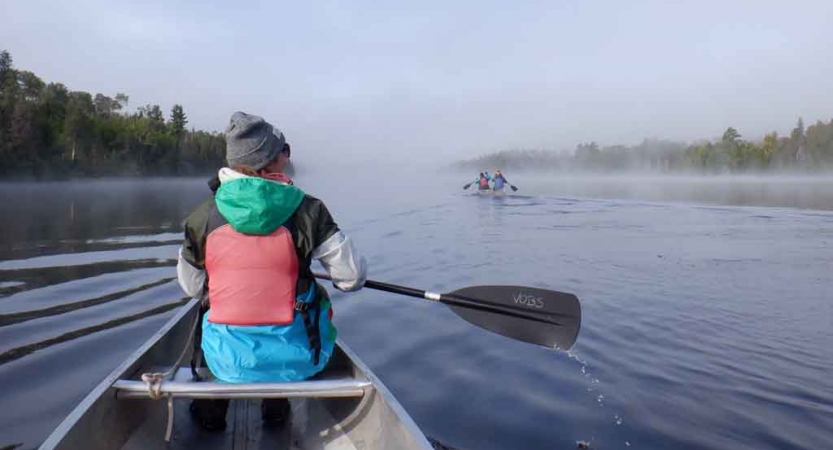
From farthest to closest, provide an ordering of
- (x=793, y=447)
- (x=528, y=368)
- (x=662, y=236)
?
1. (x=662, y=236)
2. (x=528, y=368)
3. (x=793, y=447)

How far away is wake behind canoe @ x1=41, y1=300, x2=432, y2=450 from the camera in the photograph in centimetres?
310

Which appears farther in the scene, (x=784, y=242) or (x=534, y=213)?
(x=534, y=213)

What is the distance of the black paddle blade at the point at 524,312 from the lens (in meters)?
5.01

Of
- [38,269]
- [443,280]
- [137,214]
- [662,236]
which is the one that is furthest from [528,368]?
[137,214]

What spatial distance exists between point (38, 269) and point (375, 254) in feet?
23.3

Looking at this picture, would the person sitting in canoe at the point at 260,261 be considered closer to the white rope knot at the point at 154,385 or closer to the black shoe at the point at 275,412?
the white rope knot at the point at 154,385

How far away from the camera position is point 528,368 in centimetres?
600

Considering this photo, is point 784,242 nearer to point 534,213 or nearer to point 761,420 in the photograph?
point 534,213

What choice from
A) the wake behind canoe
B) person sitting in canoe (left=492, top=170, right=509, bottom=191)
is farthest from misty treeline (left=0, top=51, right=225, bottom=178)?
the wake behind canoe

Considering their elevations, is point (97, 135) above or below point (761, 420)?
above

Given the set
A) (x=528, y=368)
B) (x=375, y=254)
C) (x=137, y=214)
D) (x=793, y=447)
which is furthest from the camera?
(x=137, y=214)

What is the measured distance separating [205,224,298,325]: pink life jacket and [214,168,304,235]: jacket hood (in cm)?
8

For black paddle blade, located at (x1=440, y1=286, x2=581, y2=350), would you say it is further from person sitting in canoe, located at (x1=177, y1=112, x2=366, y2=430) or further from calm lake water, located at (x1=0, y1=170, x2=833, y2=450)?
person sitting in canoe, located at (x1=177, y1=112, x2=366, y2=430)

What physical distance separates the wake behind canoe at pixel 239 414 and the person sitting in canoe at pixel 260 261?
0.56 ft
